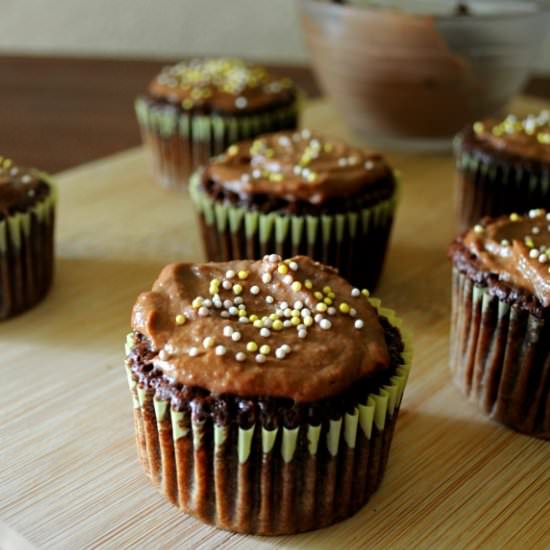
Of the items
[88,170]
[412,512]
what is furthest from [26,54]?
[412,512]

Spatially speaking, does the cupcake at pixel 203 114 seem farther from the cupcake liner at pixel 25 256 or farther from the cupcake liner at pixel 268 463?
the cupcake liner at pixel 268 463

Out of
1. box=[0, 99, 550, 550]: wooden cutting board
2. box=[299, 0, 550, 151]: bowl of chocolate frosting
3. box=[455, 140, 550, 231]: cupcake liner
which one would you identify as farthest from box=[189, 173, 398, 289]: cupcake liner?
box=[299, 0, 550, 151]: bowl of chocolate frosting

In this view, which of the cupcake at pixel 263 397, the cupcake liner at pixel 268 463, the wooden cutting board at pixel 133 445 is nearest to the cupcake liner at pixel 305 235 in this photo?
the wooden cutting board at pixel 133 445

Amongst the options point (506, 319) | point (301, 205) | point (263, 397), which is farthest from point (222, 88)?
point (263, 397)

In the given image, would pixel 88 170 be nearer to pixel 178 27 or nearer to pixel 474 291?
pixel 474 291

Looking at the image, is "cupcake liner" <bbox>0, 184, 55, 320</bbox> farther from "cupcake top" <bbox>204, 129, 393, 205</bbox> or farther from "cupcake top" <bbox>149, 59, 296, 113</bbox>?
"cupcake top" <bbox>149, 59, 296, 113</bbox>

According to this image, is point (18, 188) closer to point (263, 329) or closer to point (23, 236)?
point (23, 236)
